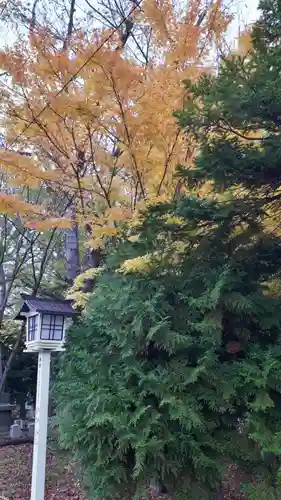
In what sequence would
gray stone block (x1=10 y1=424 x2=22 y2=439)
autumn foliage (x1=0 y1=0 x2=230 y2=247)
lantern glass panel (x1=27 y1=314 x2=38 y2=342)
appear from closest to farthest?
autumn foliage (x1=0 y1=0 x2=230 y2=247) → lantern glass panel (x1=27 y1=314 x2=38 y2=342) → gray stone block (x1=10 y1=424 x2=22 y2=439)

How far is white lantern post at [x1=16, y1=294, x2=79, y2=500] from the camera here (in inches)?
140

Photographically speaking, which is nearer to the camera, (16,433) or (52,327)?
(52,327)

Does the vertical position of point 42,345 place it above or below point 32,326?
below

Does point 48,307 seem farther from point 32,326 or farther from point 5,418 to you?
point 5,418

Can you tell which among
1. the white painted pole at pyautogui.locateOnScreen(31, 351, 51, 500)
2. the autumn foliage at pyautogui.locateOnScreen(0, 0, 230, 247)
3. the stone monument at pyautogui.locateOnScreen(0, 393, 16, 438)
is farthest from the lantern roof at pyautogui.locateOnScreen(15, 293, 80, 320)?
the stone monument at pyautogui.locateOnScreen(0, 393, 16, 438)

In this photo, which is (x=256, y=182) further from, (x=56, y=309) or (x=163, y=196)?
(x=56, y=309)

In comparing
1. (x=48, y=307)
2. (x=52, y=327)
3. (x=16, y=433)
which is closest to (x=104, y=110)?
(x=48, y=307)

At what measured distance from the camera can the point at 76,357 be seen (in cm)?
342

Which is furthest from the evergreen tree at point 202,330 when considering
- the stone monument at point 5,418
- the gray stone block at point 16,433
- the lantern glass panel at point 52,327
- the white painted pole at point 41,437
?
the stone monument at point 5,418

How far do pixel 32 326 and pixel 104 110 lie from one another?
225 cm

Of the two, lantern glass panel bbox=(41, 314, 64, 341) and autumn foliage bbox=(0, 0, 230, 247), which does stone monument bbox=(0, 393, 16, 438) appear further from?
autumn foliage bbox=(0, 0, 230, 247)

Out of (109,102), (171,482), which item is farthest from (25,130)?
(171,482)

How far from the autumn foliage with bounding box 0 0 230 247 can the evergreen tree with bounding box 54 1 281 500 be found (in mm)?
902

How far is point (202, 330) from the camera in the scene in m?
2.69
